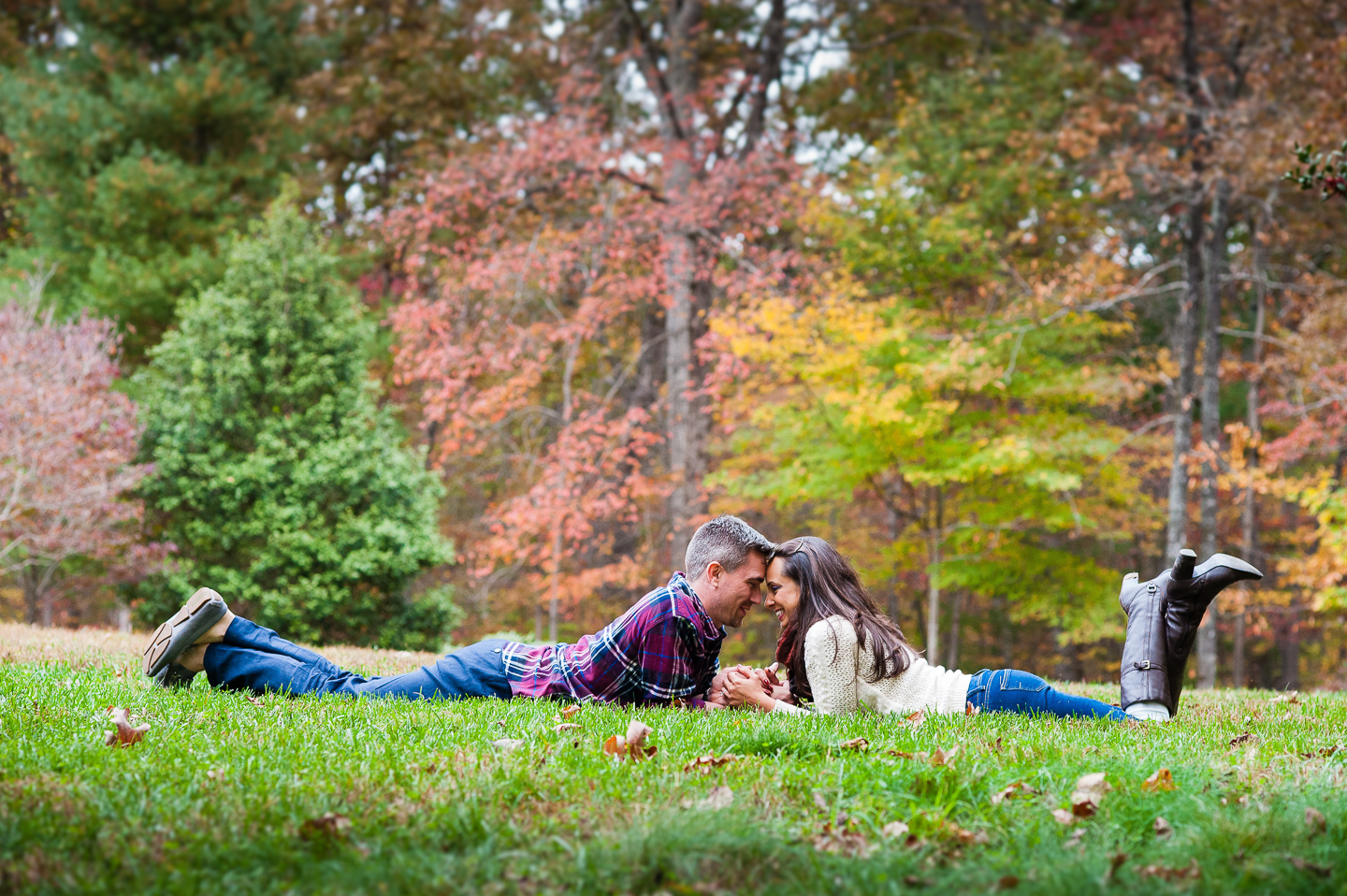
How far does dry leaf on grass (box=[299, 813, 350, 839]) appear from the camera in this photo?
100 inches

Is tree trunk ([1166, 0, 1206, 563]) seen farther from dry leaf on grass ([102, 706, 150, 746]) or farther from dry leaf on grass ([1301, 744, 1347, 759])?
dry leaf on grass ([102, 706, 150, 746])

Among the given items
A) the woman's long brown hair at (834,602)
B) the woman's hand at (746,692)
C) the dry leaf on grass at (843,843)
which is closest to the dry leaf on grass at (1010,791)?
the dry leaf on grass at (843,843)

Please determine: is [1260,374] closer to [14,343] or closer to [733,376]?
[733,376]

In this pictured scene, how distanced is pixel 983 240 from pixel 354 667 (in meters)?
11.0

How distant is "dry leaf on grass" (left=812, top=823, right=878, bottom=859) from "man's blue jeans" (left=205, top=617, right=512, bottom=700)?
2.73m

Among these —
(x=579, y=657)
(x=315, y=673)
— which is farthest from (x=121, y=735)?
(x=579, y=657)

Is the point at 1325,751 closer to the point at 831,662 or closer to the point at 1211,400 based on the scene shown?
the point at 831,662

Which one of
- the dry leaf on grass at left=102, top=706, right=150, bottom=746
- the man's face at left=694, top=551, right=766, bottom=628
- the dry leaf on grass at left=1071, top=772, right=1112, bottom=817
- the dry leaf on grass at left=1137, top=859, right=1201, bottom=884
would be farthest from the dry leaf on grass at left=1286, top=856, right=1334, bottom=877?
the dry leaf on grass at left=102, top=706, right=150, bottom=746

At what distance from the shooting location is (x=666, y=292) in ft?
53.2

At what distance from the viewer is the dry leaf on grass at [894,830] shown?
2.73m

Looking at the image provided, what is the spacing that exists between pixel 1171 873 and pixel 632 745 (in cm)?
170

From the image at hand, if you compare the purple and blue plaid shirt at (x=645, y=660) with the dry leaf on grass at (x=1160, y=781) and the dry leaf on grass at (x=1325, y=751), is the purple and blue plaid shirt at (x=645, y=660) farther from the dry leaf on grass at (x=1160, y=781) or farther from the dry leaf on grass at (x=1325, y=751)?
the dry leaf on grass at (x=1325, y=751)

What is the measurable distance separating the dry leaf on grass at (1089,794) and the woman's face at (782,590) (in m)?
1.82

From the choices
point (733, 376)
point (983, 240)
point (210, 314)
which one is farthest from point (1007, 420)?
point (210, 314)
